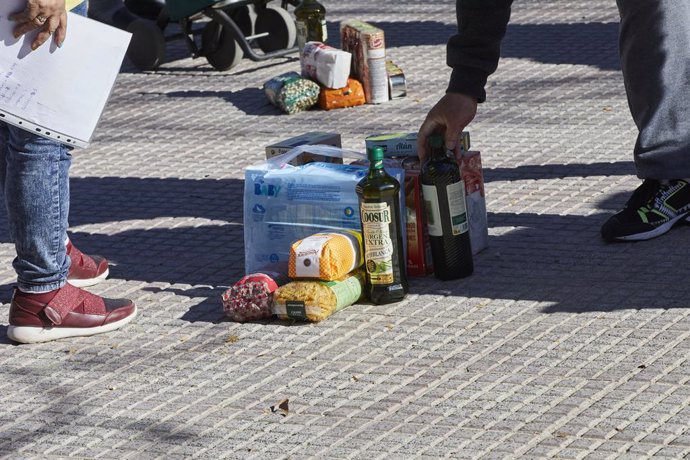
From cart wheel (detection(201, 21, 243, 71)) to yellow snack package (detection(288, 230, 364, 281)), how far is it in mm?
3903

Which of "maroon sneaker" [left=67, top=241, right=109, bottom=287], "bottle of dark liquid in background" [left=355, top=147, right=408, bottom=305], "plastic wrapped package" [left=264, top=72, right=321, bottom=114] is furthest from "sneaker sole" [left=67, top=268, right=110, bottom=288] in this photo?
"plastic wrapped package" [left=264, top=72, right=321, bottom=114]

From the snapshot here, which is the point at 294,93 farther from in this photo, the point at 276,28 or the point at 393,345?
the point at 393,345

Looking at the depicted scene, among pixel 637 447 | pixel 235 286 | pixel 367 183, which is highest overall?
pixel 367 183

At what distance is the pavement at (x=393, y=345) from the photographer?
336 cm

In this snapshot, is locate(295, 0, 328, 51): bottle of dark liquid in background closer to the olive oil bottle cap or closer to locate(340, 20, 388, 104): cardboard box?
locate(340, 20, 388, 104): cardboard box

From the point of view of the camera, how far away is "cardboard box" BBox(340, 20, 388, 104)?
272 inches

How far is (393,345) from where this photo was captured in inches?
155

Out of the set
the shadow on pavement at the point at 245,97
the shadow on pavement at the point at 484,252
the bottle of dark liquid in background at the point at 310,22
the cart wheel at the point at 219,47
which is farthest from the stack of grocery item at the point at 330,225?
the cart wheel at the point at 219,47

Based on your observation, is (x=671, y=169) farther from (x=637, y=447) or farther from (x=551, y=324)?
(x=637, y=447)

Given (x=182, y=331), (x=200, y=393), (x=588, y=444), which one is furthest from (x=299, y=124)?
(x=588, y=444)

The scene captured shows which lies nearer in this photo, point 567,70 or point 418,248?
point 418,248

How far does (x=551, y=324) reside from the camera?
398cm

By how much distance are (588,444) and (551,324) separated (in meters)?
0.83

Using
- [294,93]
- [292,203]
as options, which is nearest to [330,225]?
[292,203]
